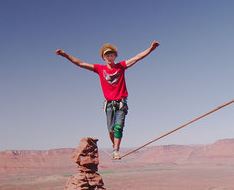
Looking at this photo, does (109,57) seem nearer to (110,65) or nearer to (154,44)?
(110,65)

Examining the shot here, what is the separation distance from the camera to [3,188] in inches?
3359

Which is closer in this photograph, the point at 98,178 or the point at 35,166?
the point at 98,178

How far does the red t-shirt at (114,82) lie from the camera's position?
5629mm

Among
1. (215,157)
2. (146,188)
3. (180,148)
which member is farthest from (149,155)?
(146,188)

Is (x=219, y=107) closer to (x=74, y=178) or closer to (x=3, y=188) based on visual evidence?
(x=74, y=178)

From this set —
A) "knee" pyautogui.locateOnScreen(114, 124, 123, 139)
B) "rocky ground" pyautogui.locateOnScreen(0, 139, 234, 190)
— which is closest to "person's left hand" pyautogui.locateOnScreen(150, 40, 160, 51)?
"knee" pyautogui.locateOnScreen(114, 124, 123, 139)

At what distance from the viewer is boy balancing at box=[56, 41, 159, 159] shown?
5.61 metres

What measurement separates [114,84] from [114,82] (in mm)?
30

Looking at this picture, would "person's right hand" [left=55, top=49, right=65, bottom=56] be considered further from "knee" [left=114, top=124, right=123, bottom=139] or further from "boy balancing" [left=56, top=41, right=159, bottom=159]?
"knee" [left=114, top=124, right=123, bottom=139]

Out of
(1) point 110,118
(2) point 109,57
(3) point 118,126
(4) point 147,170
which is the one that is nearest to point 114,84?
(2) point 109,57

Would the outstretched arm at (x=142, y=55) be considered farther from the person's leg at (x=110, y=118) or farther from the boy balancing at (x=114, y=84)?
the person's leg at (x=110, y=118)

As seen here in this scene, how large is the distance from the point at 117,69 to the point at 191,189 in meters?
80.1

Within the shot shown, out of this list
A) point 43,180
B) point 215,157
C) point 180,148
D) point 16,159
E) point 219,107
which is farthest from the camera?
point 180,148

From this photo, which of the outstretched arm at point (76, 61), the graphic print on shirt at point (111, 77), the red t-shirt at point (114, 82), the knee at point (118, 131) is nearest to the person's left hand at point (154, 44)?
the red t-shirt at point (114, 82)
